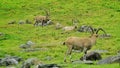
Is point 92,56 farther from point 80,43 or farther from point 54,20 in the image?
point 54,20

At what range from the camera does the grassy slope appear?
41.8 meters

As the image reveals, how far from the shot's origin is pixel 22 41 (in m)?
49.7

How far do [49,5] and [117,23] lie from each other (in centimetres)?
2111

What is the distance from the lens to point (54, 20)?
6606cm

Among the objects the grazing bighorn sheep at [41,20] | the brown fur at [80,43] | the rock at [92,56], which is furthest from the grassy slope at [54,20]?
the rock at [92,56]

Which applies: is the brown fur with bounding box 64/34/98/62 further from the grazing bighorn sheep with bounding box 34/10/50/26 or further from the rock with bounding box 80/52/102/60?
the grazing bighorn sheep with bounding box 34/10/50/26

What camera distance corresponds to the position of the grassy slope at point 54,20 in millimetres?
41844

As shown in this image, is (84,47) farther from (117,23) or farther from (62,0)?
(62,0)

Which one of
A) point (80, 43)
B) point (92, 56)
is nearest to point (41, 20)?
point (80, 43)

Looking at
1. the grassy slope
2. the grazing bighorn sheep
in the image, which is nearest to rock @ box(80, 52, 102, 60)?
the grassy slope

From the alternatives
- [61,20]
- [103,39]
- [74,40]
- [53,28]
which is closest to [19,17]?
[61,20]

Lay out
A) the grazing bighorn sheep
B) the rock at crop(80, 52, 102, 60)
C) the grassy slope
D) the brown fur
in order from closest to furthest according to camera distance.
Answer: the rock at crop(80, 52, 102, 60)
the brown fur
the grassy slope
the grazing bighorn sheep

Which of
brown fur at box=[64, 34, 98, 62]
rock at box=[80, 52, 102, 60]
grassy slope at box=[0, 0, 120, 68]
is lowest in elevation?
grassy slope at box=[0, 0, 120, 68]

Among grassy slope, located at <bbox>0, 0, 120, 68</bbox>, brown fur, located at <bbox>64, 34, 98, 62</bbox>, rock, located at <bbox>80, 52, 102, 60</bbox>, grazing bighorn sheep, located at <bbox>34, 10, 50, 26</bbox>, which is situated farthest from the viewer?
grazing bighorn sheep, located at <bbox>34, 10, 50, 26</bbox>
